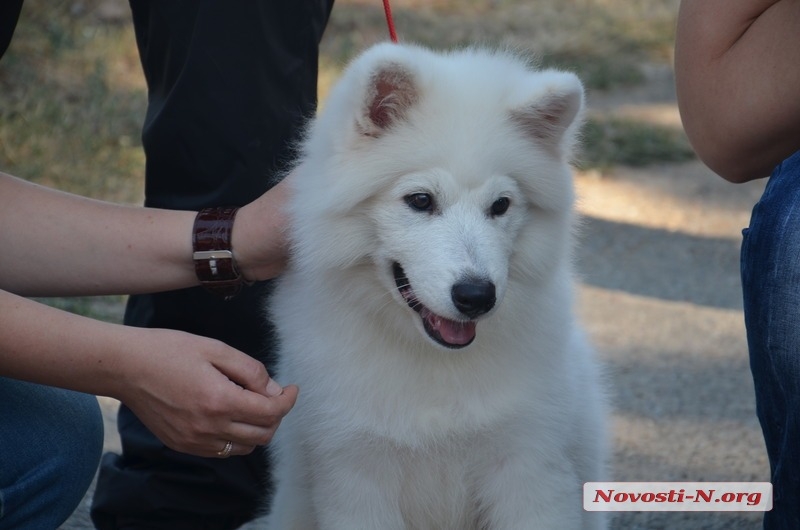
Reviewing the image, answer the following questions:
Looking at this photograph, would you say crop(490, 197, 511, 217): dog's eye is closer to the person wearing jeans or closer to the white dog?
the white dog

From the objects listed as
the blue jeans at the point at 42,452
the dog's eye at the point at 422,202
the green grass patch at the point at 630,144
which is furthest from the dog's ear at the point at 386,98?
the green grass patch at the point at 630,144

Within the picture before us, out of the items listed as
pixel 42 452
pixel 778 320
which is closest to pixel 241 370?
pixel 42 452

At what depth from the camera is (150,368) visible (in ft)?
6.71

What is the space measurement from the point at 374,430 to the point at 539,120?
0.76 metres

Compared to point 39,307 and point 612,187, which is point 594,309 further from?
point 39,307

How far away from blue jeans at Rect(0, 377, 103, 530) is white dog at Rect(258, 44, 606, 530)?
1.59 ft

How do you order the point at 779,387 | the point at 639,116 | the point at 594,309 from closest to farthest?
the point at 779,387 → the point at 594,309 → the point at 639,116


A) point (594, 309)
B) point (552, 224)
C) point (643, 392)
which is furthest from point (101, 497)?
point (594, 309)

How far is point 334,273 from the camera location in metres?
2.36

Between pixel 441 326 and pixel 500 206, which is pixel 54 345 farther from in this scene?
pixel 500 206

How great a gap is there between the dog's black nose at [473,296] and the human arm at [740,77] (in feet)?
2.42

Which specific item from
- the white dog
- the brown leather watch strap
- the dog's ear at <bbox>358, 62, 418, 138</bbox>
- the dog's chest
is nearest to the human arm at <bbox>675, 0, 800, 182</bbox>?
the white dog

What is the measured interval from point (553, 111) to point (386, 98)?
361 millimetres

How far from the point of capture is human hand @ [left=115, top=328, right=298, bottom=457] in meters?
2.03
